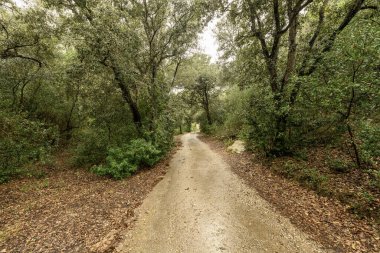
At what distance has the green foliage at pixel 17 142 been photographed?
7.03m

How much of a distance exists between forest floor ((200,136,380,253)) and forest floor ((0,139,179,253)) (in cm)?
408

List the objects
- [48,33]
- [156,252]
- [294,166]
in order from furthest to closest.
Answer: [48,33] → [294,166] → [156,252]

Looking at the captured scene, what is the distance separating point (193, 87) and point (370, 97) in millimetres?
17785

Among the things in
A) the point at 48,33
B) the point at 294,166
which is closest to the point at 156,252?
the point at 294,166

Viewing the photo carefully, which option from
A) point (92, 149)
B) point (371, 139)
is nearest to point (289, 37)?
point (371, 139)

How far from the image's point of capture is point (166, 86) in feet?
42.4

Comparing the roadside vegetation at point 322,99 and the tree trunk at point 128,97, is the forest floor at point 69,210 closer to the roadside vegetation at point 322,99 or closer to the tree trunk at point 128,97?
the tree trunk at point 128,97

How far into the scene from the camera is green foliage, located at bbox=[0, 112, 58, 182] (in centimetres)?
703

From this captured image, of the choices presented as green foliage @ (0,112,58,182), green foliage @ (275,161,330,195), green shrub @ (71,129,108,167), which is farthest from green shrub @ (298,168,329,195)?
green foliage @ (0,112,58,182)

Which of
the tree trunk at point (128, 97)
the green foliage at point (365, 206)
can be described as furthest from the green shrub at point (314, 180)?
the tree trunk at point (128, 97)

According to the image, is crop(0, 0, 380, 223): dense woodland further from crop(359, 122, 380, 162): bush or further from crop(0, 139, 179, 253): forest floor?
crop(0, 139, 179, 253): forest floor

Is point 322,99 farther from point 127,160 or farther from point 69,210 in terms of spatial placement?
point 69,210

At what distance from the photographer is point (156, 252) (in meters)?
3.91

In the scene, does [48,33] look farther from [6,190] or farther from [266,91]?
[266,91]
